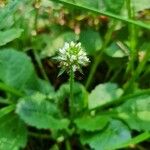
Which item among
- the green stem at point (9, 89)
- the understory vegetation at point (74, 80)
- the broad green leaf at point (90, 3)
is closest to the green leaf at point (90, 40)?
the understory vegetation at point (74, 80)

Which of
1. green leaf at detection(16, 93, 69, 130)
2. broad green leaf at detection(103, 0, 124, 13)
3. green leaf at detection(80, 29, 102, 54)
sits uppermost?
broad green leaf at detection(103, 0, 124, 13)

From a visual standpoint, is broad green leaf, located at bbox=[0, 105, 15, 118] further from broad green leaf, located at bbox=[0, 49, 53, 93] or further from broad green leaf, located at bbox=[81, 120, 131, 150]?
broad green leaf, located at bbox=[81, 120, 131, 150]

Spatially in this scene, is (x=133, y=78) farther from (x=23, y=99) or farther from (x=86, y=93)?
(x=23, y=99)

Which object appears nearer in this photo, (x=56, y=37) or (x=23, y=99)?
(x=23, y=99)

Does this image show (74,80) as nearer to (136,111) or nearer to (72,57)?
(136,111)

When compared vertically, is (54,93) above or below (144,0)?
below

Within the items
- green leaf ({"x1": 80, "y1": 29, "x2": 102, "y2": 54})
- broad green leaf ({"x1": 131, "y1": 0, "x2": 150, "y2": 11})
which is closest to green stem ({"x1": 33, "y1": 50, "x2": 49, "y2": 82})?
green leaf ({"x1": 80, "y1": 29, "x2": 102, "y2": 54})

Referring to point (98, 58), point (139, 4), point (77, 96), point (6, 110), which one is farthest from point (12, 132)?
point (139, 4)

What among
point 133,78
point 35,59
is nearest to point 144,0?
point 133,78
